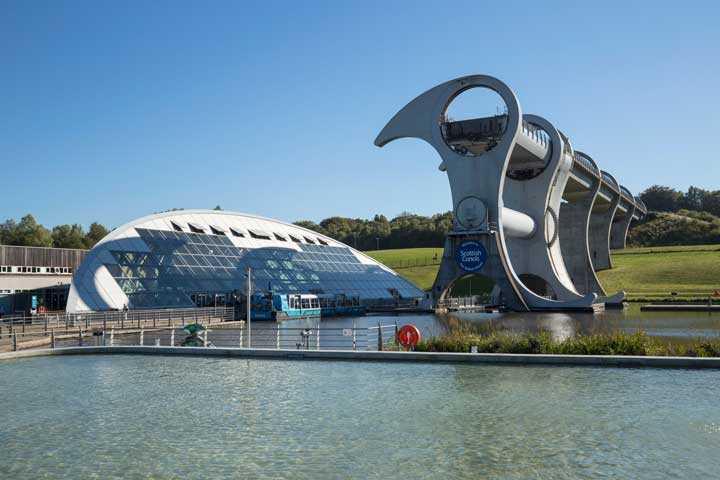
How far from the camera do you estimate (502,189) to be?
63.2 metres

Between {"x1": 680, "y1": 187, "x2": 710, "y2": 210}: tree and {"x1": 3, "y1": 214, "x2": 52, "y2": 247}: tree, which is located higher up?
{"x1": 680, "y1": 187, "x2": 710, "y2": 210}: tree

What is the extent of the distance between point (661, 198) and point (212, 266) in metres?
159

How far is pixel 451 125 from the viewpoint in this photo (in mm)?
63562

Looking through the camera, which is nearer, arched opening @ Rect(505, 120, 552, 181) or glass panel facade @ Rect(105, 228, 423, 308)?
glass panel facade @ Rect(105, 228, 423, 308)

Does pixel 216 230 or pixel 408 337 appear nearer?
pixel 408 337

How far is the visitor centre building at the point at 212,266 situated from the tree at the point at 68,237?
170ft

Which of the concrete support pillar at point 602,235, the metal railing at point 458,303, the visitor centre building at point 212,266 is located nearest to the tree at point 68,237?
the visitor centre building at point 212,266

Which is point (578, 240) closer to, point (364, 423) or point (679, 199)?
point (364, 423)

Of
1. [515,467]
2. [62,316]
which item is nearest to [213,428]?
[515,467]

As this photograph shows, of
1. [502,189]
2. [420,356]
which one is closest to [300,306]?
[502,189]

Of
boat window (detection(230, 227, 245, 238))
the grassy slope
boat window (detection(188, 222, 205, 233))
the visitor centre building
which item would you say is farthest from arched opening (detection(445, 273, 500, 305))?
boat window (detection(188, 222, 205, 233))

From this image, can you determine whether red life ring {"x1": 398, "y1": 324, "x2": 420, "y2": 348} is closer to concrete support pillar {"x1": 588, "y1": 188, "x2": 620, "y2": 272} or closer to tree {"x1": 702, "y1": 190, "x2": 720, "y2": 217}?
concrete support pillar {"x1": 588, "y1": 188, "x2": 620, "y2": 272}

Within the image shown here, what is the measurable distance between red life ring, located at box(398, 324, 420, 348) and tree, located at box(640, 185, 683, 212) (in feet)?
576

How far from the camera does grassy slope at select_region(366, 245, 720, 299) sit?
8039 centimetres
